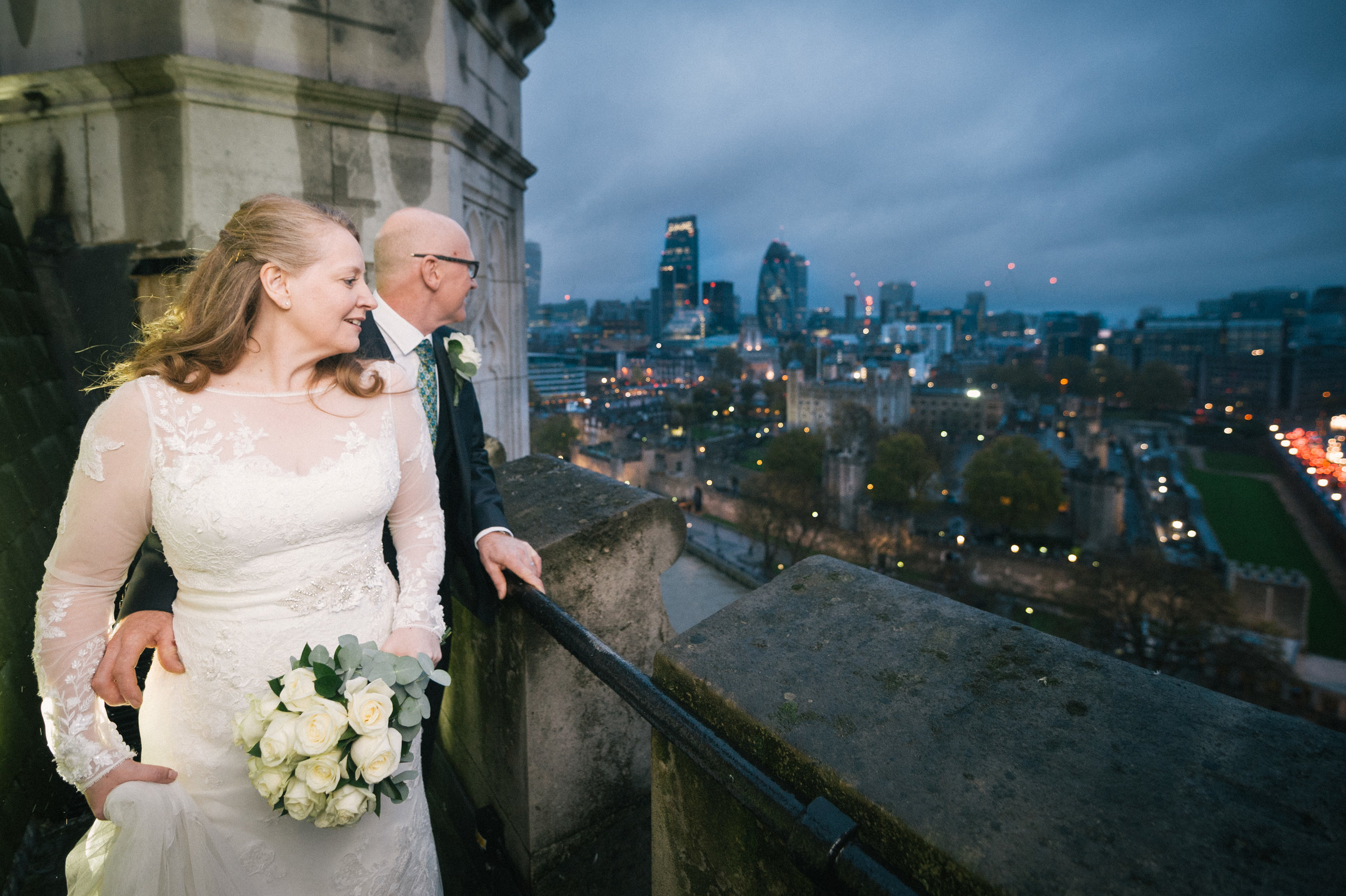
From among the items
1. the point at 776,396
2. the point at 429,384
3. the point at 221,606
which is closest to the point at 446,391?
the point at 429,384

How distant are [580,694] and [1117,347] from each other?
137560 millimetres

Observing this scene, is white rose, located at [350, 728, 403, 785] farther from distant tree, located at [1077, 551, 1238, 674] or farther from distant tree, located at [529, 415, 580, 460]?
distant tree, located at [529, 415, 580, 460]

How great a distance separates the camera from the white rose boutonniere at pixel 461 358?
2.08 meters

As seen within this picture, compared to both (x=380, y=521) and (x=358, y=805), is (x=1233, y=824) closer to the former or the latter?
(x=358, y=805)

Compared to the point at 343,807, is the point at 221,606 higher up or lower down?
higher up

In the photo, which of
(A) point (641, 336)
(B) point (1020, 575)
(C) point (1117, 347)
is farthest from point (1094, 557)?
(A) point (641, 336)

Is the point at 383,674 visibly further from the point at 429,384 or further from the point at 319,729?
the point at 429,384

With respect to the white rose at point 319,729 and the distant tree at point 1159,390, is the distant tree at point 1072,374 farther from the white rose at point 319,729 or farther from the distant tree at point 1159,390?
the white rose at point 319,729

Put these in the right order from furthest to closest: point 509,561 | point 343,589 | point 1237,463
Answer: point 1237,463 < point 509,561 < point 343,589

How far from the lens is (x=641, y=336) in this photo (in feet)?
527

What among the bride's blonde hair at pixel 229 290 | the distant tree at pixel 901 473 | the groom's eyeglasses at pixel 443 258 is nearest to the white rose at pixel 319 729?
the bride's blonde hair at pixel 229 290

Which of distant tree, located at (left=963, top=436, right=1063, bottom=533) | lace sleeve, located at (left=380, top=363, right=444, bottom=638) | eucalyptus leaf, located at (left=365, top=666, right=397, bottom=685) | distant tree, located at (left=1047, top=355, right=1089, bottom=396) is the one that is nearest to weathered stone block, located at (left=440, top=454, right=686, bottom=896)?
lace sleeve, located at (left=380, top=363, right=444, bottom=638)

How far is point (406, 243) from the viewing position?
2.12 m

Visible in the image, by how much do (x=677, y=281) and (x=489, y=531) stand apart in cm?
19875
